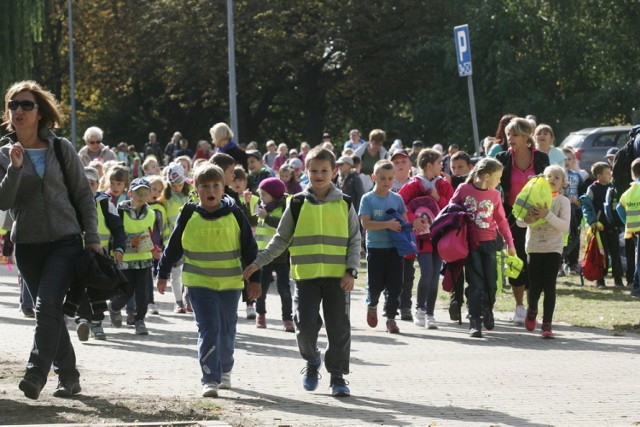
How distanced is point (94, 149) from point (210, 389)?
10698 mm

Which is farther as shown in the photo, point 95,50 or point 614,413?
point 95,50

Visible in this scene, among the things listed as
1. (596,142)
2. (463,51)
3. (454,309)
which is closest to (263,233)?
(454,309)

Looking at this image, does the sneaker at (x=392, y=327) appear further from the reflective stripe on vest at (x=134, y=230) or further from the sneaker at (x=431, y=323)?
the reflective stripe on vest at (x=134, y=230)

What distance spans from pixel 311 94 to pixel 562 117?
10.4 metres

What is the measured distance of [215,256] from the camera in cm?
959

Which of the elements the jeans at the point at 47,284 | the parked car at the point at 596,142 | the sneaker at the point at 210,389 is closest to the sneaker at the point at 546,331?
the sneaker at the point at 210,389

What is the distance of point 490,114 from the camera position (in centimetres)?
4769

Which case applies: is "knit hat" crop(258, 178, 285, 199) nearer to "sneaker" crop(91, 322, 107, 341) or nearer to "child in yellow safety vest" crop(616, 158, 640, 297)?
"sneaker" crop(91, 322, 107, 341)

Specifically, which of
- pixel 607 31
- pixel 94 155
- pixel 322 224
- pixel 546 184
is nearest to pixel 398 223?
pixel 546 184

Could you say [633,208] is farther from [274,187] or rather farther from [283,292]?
[274,187]

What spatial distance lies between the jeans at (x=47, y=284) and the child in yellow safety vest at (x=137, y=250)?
476 centimetres

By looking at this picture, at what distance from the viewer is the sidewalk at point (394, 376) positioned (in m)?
8.57

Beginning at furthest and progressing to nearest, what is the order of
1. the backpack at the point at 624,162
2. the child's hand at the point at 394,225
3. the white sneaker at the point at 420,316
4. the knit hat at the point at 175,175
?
the knit hat at the point at 175,175 < the white sneaker at the point at 420,316 < the backpack at the point at 624,162 < the child's hand at the point at 394,225

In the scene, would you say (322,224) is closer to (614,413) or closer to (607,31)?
(614,413)
